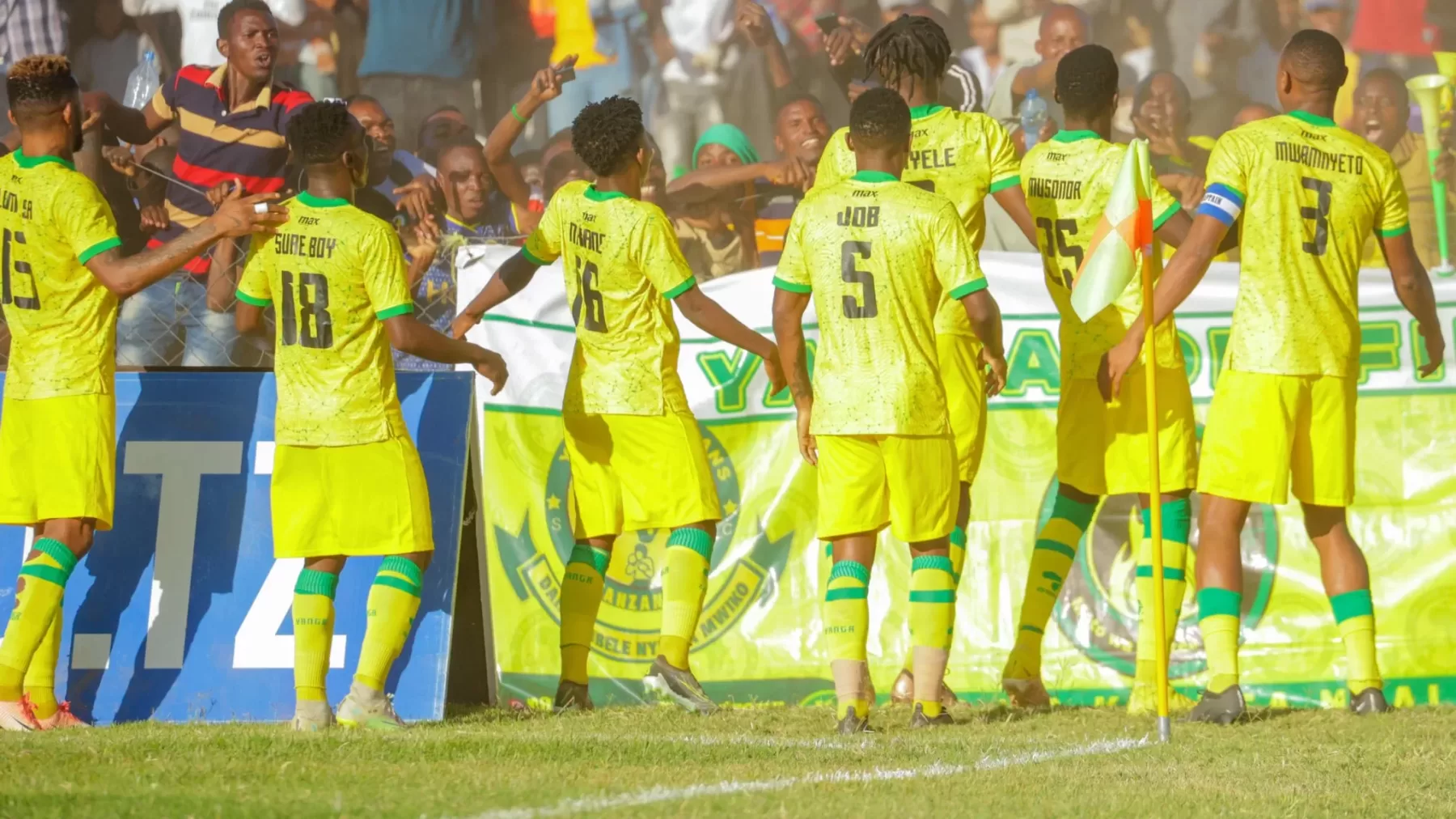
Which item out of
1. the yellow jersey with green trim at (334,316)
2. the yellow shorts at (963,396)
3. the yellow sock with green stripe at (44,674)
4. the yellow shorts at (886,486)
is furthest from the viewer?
the yellow shorts at (963,396)

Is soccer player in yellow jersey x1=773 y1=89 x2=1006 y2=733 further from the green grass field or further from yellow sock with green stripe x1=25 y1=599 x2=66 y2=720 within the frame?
yellow sock with green stripe x1=25 y1=599 x2=66 y2=720

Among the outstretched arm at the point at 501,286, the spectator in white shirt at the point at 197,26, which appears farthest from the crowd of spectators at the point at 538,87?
the outstretched arm at the point at 501,286

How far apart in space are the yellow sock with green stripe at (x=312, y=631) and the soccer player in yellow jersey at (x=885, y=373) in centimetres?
163

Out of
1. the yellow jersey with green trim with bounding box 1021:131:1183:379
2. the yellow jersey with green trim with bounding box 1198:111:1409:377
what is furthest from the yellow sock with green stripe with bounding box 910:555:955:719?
the yellow jersey with green trim with bounding box 1198:111:1409:377

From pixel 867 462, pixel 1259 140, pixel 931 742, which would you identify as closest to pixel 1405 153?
pixel 1259 140

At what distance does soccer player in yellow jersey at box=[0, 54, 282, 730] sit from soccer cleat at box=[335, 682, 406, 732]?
1.08m

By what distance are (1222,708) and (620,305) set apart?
2.43 meters

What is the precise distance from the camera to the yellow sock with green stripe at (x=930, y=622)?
5133 mm

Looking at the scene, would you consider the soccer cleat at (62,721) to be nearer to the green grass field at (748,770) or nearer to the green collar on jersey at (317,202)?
the green grass field at (748,770)

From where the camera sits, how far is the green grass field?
11.7 ft

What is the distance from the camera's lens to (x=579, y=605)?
6055 mm

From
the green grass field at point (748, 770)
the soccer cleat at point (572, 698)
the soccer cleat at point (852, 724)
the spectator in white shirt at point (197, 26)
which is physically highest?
the spectator in white shirt at point (197, 26)

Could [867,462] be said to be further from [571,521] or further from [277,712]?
[277,712]

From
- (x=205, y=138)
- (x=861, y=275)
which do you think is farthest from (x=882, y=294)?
(x=205, y=138)
